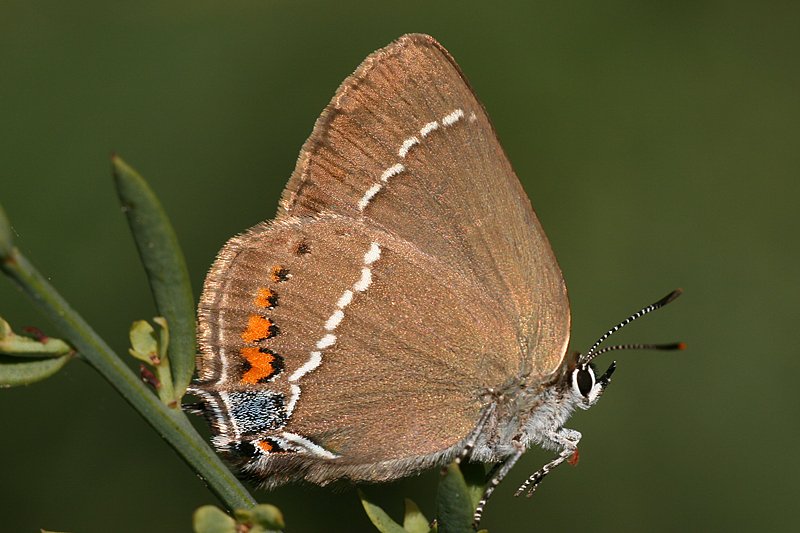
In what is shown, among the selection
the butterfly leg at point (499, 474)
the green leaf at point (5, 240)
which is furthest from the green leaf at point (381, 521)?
the green leaf at point (5, 240)

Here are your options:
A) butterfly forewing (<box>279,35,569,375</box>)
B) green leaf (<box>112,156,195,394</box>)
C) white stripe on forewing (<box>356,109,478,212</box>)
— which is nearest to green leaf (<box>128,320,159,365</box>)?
green leaf (<box>112,156,195,394</box>)

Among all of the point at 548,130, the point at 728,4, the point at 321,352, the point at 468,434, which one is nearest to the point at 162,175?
the point at 548,130

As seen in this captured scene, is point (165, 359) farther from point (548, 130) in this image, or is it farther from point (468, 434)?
point (548, 130)

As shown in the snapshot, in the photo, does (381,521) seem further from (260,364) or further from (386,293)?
(386,293)

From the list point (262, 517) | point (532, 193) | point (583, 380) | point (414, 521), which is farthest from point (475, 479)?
point (532, 193)

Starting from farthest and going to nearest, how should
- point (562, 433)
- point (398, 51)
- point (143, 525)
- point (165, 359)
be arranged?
point (143, 525) < point (562, 433) < point (398, 51) < point (165, 359)

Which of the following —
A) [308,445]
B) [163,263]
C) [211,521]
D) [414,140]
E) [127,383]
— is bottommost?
[308,445]
